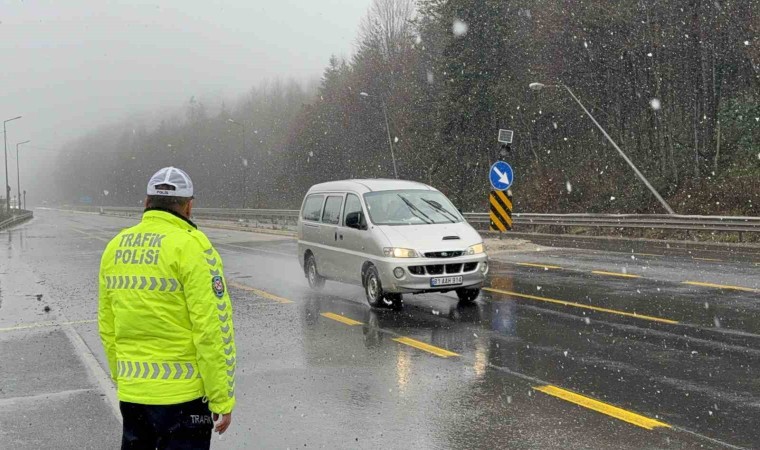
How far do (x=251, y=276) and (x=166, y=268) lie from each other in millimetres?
12413

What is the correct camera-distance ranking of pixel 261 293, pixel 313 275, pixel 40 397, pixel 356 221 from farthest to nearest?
pixel 313 275, pixel 261 293, pixel 356 221, pixel 40 397

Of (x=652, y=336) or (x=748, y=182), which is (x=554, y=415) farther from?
(x=748, y=182)

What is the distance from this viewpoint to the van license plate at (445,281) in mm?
10164

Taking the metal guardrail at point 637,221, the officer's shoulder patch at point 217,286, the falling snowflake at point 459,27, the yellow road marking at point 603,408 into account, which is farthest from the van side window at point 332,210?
the falling snowflake at point 459,27

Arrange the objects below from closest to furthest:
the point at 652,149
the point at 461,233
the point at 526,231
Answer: the point at 461,233 < the point at 526,231 < the point at 652,149

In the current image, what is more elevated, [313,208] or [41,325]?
[313,208]

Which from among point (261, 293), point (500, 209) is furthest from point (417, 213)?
point (500, 209)

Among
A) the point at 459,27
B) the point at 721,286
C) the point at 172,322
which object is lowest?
the point at 721,286

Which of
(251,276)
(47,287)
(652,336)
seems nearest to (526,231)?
(251,276)

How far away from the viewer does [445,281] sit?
10.2 m

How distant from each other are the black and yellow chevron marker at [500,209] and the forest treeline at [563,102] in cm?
1019

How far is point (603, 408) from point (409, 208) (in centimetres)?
622

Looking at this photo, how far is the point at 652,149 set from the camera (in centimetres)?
3462

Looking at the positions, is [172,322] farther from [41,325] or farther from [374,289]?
[41,325]
